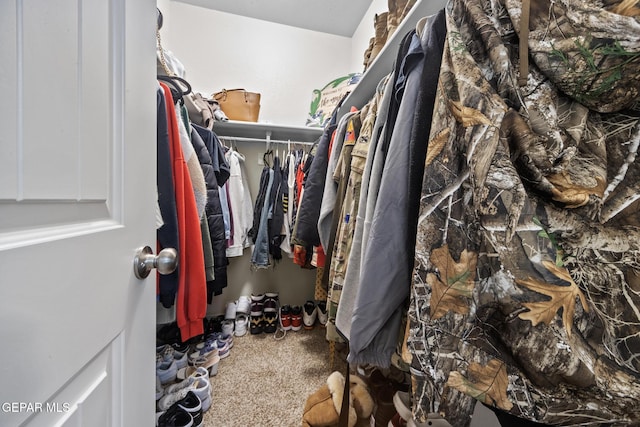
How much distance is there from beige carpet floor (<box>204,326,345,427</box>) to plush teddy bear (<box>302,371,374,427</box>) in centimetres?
17

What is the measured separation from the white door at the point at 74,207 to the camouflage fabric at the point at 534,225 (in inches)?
18.8

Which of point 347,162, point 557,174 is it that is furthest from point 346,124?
point 557,174

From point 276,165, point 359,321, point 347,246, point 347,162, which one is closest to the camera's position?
point 359,321

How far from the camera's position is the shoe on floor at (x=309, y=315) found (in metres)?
1.67

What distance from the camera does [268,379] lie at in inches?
46.6

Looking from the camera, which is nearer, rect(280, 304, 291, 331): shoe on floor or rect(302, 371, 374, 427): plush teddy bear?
rect(302, 371, 374, 427): plush teddy bear

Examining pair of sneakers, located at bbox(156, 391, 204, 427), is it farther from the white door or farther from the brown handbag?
the brown handbag

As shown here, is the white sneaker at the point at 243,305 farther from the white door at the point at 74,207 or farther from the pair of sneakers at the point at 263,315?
the white door at the point at 74,207

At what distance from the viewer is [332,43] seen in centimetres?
193

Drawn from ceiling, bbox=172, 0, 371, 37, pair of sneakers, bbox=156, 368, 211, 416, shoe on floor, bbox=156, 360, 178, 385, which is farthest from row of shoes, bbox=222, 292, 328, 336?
→ ceiling, bbox=172, 0, 371, 37

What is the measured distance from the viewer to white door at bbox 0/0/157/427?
0.69ft

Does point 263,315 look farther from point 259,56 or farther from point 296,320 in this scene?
point 259,56

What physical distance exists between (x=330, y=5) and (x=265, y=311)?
2352 mm

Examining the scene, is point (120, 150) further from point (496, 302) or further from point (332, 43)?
point (332, 43)
